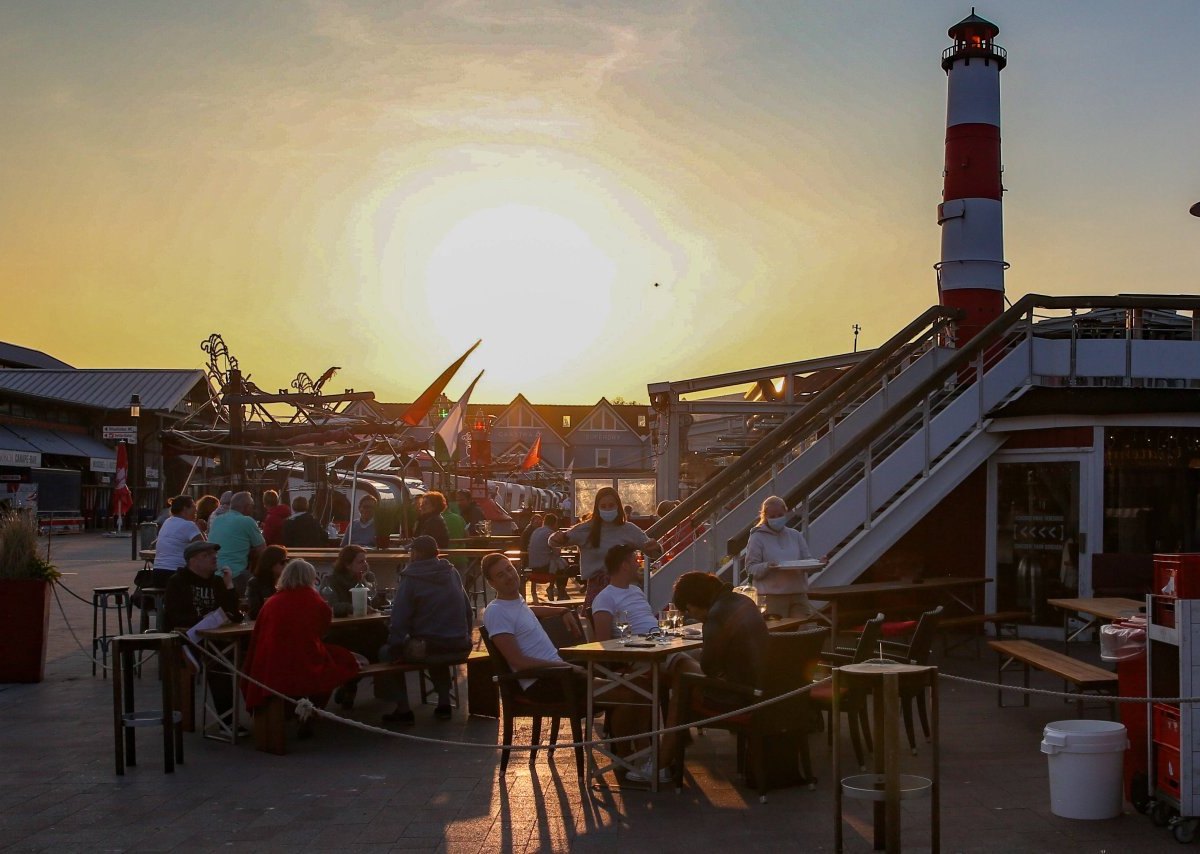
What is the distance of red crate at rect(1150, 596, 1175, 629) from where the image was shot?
6344mm

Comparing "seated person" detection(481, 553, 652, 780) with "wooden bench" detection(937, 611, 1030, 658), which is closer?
"seated person" detection(481, 553, 652, 780)

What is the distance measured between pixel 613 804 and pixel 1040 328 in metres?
11.1

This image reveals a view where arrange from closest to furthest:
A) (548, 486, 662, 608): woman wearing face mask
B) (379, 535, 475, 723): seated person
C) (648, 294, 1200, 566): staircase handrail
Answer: (379, 535, 475, 723): seated person < (548, 486, 662, 608): woman wearing face mask < (648, 294, 1200, 566): staircase handrail

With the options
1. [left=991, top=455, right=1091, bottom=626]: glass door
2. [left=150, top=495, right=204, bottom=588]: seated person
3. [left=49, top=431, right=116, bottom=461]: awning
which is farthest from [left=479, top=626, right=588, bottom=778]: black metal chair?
[left=49, top=431, right=116, bottom=461]: awning

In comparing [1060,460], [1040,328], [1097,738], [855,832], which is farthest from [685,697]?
[1040,328]

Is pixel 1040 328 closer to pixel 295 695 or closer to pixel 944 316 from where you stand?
pixel 944 316

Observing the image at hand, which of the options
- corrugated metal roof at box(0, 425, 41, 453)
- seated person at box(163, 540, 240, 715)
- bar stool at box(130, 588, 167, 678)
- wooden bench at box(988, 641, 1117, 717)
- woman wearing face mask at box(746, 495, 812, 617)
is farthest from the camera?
corrugated metal roof at box(0, 425, 41, 453)

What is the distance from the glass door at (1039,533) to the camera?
1327 centimetres

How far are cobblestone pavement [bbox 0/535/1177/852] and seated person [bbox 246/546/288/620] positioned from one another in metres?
1.63

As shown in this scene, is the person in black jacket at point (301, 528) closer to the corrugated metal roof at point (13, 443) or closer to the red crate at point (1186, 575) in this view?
the red crate at point (1186, 575)

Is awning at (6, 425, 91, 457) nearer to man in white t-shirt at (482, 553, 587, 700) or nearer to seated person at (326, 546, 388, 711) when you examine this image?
seated person at (326, 546, 388, 711)

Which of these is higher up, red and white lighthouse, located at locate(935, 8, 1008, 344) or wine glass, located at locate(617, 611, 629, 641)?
red and white lighthouse, located at locate(935, 8, 1008, 344)

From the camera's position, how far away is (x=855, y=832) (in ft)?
21.3

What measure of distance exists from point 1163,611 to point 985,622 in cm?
618
